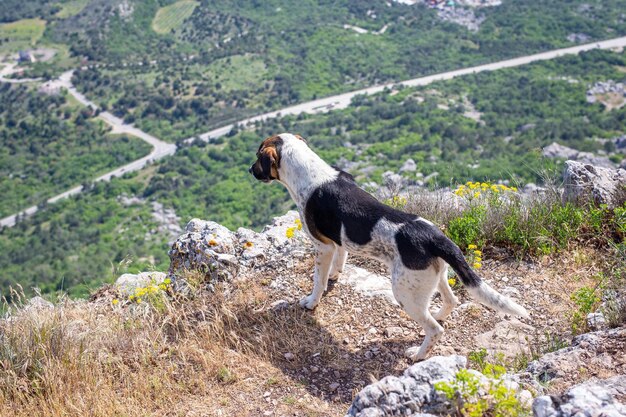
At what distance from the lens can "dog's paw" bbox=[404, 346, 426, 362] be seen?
15.7 ft

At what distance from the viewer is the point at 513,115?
A: 5622 centimetres

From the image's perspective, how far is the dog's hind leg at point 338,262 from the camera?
5730 millimetres

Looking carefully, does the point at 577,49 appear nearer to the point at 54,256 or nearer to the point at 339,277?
the point at 54,256

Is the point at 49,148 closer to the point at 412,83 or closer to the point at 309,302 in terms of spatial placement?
the point at 412,83

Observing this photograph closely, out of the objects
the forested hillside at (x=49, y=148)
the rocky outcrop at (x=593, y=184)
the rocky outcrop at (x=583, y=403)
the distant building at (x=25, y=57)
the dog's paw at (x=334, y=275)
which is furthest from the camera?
the distant building at (x=25, y=57)

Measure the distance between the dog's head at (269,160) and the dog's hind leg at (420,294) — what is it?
1.66 meters

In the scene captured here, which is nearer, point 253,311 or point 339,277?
point 253,311

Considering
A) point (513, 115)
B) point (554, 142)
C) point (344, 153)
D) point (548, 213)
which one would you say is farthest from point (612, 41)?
point (548, 213)

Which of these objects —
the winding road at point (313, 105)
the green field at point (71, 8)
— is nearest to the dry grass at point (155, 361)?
the winding road at point (313, 105)

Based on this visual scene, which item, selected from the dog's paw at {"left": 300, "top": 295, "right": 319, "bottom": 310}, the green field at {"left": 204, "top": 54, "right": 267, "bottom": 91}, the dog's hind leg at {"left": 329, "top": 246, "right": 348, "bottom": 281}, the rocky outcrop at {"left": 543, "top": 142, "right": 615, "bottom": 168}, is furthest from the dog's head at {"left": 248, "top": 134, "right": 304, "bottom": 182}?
the green field at {"left": 204, "top": 54, "right": 267, "bottom": 91}

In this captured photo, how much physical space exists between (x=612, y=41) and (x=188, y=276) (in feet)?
269

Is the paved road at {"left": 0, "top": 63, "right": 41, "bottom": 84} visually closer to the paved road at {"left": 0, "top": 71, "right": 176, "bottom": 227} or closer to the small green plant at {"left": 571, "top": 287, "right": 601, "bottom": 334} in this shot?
the paved road at {"left": 0, "top": 71, "right": 176, "bottom": 227}

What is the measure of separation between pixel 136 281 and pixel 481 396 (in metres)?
4.83

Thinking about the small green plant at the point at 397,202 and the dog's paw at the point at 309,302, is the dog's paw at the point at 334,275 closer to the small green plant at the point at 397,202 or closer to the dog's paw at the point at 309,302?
the dog's paw at the point at 309,302
